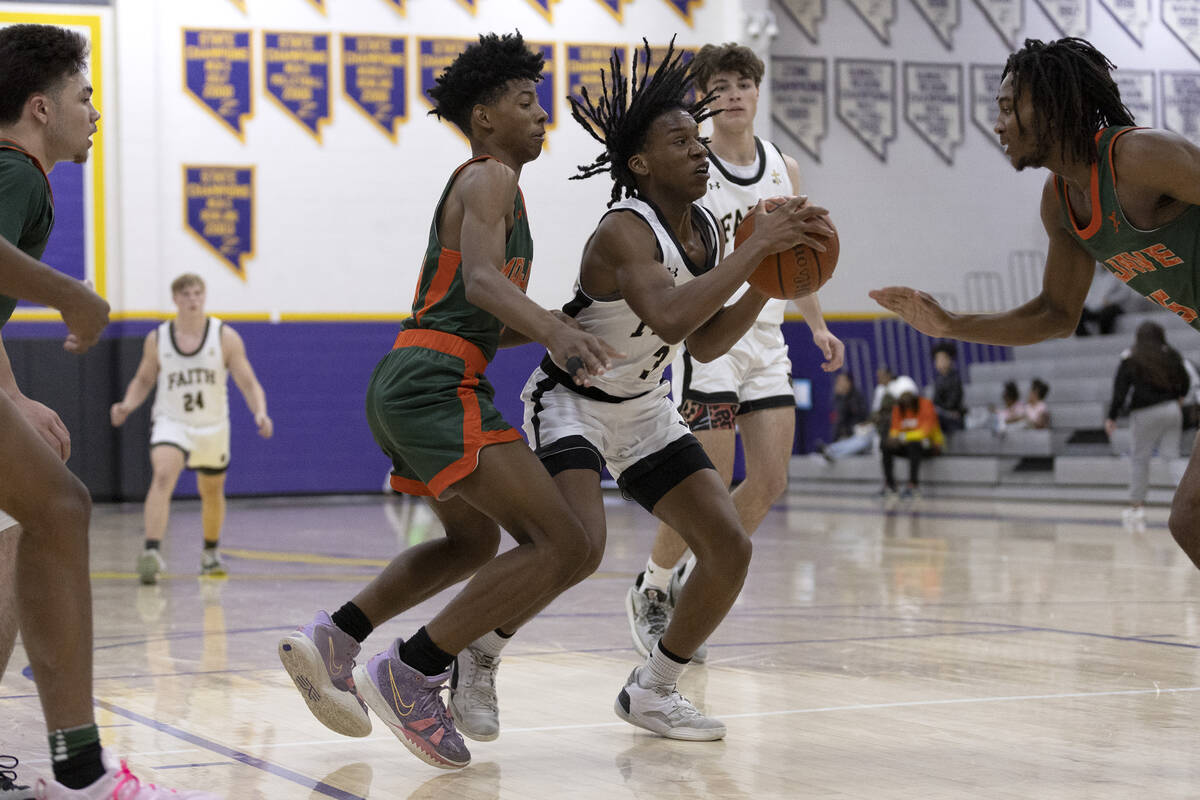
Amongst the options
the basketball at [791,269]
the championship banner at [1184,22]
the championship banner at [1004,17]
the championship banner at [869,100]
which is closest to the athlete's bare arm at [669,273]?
the basketball at [791,269]

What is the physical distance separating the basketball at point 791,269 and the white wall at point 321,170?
39.4ft

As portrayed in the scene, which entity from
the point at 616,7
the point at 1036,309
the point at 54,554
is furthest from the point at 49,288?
the point at 616,7

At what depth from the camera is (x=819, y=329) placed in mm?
5273

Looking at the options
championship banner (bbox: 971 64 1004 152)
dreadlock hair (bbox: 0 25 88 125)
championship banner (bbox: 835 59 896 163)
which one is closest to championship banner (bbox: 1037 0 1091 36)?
championship banner (bbox: 971 64 1004 152)

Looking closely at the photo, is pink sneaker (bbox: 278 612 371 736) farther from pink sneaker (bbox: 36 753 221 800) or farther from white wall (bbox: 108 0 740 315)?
white wall (bbox: 108 0 740 315)

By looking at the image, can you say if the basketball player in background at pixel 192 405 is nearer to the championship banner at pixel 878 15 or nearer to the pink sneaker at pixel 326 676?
the pink sneaker at pixel 326 676

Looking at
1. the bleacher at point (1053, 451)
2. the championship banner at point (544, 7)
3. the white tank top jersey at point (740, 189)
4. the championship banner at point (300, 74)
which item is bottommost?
the bleacher at point (1053, 451)

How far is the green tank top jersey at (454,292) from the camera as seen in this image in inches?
136

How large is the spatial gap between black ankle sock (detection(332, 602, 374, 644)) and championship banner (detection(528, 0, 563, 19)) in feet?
44.0

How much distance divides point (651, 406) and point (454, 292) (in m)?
0.63

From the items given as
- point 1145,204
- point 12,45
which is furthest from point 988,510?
point 12,45

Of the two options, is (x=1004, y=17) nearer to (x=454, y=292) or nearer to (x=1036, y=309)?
(x=1036, y=309)

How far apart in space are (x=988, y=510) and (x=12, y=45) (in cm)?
1117

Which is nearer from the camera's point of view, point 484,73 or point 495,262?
point 495,262
